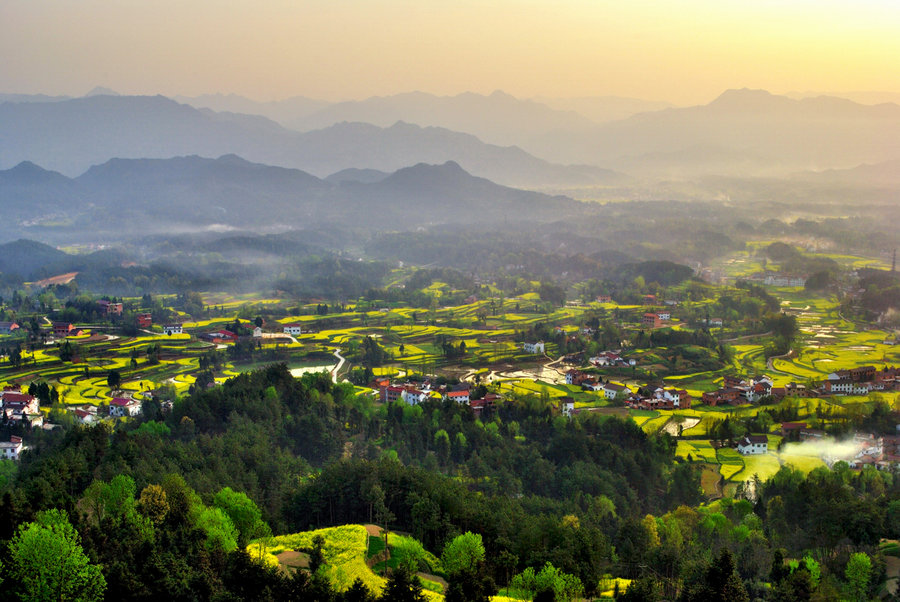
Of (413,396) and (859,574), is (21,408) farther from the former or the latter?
(859,574)

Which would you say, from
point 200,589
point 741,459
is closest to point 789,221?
point 741,459

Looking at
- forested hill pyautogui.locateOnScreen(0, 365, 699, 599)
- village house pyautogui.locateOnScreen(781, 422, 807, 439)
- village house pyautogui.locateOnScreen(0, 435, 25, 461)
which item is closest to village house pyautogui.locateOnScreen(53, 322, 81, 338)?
forested hill pyautogui.locateOnScreen(0, 365, 699, 599)

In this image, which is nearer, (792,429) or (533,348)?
(792,429)

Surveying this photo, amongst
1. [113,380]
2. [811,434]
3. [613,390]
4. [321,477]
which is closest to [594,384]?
[613,390]

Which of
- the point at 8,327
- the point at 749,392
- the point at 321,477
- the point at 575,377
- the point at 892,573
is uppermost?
the point at 8,327

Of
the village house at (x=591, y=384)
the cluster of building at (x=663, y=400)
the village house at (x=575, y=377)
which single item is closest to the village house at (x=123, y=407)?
the village house at (x=575, y=377)

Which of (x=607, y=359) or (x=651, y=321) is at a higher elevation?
(x=651, y=321)

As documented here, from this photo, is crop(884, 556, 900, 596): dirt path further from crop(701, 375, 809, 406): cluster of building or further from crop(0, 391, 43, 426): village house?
crop(0, 391, 43, 426): village house
